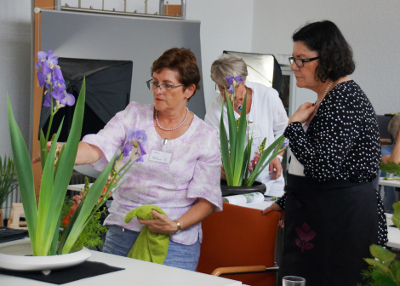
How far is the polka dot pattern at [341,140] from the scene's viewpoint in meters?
1.61

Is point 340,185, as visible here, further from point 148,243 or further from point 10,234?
point 10,234

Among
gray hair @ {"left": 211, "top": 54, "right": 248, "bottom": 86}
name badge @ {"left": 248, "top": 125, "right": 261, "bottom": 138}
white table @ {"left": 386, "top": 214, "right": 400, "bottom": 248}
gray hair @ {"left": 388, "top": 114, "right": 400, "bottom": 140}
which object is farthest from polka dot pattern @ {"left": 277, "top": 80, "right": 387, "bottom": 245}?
gray hair @ {"left": 388, "top": 114, "right": 400, "bottom": 140}

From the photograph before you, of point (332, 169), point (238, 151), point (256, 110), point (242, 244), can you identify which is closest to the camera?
point (332, 169)

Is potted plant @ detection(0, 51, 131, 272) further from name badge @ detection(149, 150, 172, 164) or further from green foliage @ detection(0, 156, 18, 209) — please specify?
name badge @ detection(149, 150, 172, 164)

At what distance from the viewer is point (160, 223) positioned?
67.4 inches

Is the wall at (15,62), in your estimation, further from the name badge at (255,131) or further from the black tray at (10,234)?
the black tray at (10,234)

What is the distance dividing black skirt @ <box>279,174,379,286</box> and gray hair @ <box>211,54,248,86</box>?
134 centimetres

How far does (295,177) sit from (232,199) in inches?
28.2

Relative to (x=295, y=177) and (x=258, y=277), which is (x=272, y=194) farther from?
(x=295, y=177)

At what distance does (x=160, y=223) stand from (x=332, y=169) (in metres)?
0.63

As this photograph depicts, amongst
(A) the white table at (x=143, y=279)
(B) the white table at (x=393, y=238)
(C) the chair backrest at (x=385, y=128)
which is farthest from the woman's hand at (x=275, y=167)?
(C) the chair backrest at (x=385, y=128)

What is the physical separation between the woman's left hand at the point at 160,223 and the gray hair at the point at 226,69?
4.57ft

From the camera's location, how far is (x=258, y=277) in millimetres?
2008

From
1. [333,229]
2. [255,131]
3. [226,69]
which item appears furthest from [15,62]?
[333,229]
